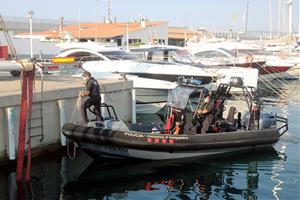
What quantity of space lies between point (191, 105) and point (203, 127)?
715mm

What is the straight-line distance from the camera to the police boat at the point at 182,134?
1120 centimetres

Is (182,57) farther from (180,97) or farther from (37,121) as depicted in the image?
(37,121)

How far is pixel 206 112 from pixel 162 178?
219 centimetres

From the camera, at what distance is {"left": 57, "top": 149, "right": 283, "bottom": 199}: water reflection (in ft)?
31.6

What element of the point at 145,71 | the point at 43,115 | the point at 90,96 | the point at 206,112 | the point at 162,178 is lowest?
the point at 162,178

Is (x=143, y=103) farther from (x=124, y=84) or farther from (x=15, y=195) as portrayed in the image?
(x=15, y=195)

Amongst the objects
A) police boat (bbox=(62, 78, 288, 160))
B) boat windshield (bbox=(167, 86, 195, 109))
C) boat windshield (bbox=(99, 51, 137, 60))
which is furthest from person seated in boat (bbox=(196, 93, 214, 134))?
boat windshield (bbox=(99, 51, 137, 60))

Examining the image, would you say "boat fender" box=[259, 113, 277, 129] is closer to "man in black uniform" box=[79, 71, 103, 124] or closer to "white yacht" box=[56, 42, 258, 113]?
"man in black uniform" box=[79, 71, 103, 124]

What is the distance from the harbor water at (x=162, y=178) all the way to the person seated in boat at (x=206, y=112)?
937mm

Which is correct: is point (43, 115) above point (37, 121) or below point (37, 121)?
above

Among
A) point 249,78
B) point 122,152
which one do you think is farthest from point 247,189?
point 249,78

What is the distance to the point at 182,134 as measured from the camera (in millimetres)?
11625

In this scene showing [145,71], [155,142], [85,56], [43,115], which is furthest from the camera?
[85,56]

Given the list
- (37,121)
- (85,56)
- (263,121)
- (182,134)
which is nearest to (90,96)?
(37,121)
